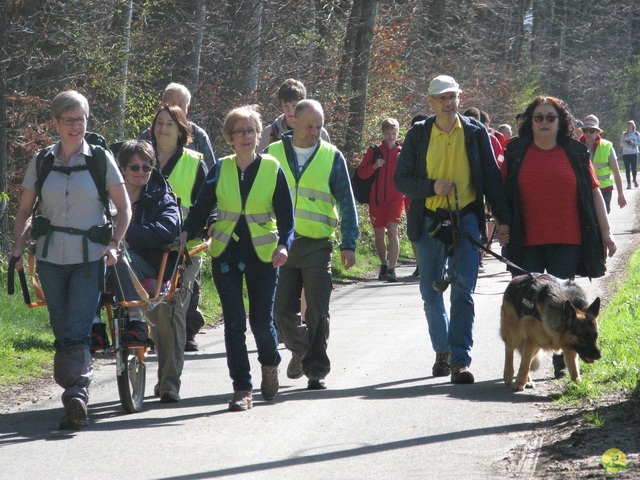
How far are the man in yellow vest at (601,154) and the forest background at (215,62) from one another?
446cm

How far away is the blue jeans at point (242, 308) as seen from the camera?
25.9 ft

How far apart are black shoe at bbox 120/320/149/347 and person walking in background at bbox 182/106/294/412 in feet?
1.76

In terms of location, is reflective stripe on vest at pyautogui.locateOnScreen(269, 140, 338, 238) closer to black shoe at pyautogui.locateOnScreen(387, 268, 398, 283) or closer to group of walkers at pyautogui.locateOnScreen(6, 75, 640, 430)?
group of walkers at pyautogui.locateOnScreen(6, 75, 640, 430)

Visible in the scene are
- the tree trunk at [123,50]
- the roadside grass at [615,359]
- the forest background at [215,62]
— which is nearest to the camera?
the roadside grass at [615,359]

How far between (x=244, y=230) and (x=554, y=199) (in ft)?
7.75

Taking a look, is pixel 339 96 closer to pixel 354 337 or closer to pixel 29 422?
pixel 354 337

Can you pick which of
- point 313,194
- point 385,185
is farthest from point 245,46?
point 313,194

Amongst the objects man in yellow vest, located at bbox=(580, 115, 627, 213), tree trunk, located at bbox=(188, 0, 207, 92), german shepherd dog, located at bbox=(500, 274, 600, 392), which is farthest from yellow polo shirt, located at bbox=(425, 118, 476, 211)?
tree trunk, located at bbox=(188, 0, 207, 92)

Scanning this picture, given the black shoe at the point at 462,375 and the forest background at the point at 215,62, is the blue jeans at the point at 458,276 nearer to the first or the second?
the black shoe at the point at 462,375

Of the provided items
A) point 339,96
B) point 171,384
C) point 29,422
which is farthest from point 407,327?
point 339,96

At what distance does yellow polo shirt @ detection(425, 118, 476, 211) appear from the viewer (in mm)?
8695

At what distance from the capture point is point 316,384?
8656mm

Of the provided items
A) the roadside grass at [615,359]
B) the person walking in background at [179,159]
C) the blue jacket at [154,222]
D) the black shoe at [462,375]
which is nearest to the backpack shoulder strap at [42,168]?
the blue jacket at [154,222]

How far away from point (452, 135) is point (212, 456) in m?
3.35
